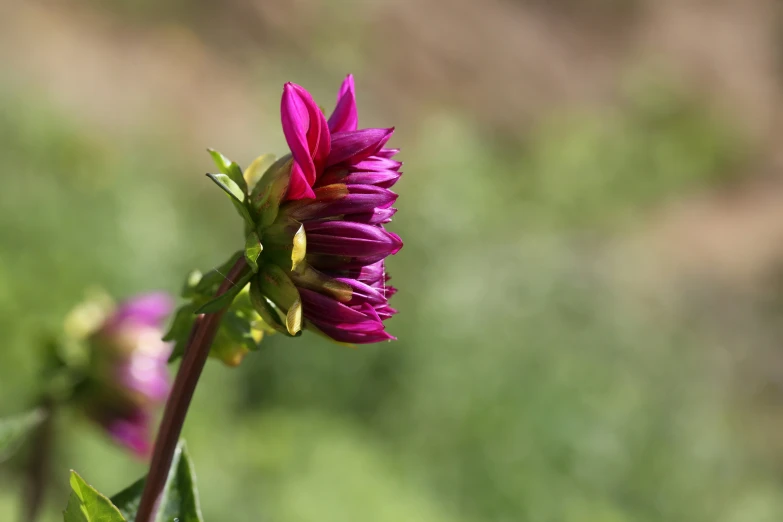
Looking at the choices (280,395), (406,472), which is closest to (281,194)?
(406,472)

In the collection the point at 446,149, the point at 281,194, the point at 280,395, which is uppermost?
the point at 446,149

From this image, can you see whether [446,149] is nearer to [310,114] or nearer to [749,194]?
[310,114]

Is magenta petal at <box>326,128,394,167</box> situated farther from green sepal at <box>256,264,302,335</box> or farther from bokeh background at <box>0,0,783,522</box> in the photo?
bokeh background at <box>0,0,783,522</box>

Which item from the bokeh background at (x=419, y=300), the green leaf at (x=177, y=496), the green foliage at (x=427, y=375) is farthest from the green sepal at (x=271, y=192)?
the green foliage at (x=427, y=375)

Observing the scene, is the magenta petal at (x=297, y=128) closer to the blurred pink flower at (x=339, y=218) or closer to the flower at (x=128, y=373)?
the blurred pink flower at (x=339, y=218)

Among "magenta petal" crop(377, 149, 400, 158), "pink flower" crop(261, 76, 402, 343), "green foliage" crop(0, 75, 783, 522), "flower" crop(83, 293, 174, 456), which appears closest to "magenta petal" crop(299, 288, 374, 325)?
"pink flower" crop(261, 76, 402, 343)
